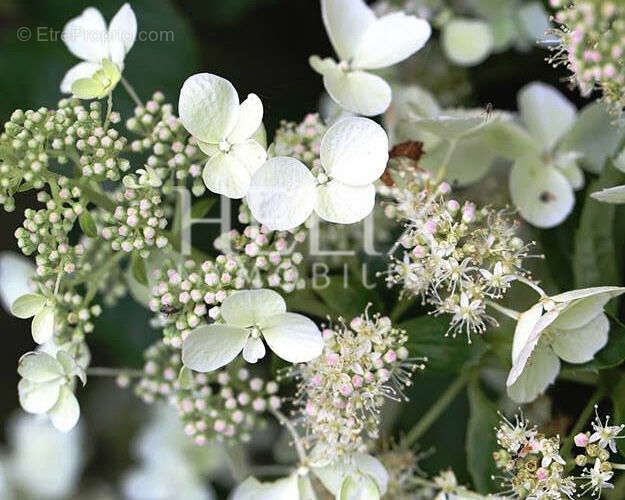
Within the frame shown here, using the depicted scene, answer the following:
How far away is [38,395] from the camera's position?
0.97 m

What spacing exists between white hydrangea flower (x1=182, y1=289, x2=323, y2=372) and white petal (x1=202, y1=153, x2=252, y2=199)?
0.34 ft

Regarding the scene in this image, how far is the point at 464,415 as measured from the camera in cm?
136

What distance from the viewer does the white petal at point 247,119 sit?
2.91 feet

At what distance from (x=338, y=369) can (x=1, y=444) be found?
1.13m

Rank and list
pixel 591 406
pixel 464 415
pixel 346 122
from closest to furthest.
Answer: pixel 346 122 < pixel 591 406 < pixel 464 415

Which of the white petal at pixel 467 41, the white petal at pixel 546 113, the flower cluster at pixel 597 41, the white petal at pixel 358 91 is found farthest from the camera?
the white petal at pixel 467 41

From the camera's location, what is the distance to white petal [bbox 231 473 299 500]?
3.28ft

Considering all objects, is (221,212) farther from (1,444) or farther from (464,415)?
(1,444)

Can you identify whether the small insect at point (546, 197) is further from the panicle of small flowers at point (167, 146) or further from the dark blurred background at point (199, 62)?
the panicle of small flowers at point (167, 146)

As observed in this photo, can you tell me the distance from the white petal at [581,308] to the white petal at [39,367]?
53 centimetres

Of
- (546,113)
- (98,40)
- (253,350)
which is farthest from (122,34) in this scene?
(546,113)

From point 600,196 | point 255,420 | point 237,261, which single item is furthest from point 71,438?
point 600,196

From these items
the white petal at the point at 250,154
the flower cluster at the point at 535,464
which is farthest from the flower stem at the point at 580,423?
the white petal at the point at 250,154

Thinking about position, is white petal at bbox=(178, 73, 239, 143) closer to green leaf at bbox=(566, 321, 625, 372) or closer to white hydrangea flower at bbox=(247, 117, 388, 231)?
white hydrangea flower at bbox=(247, 117, 388, 231)
